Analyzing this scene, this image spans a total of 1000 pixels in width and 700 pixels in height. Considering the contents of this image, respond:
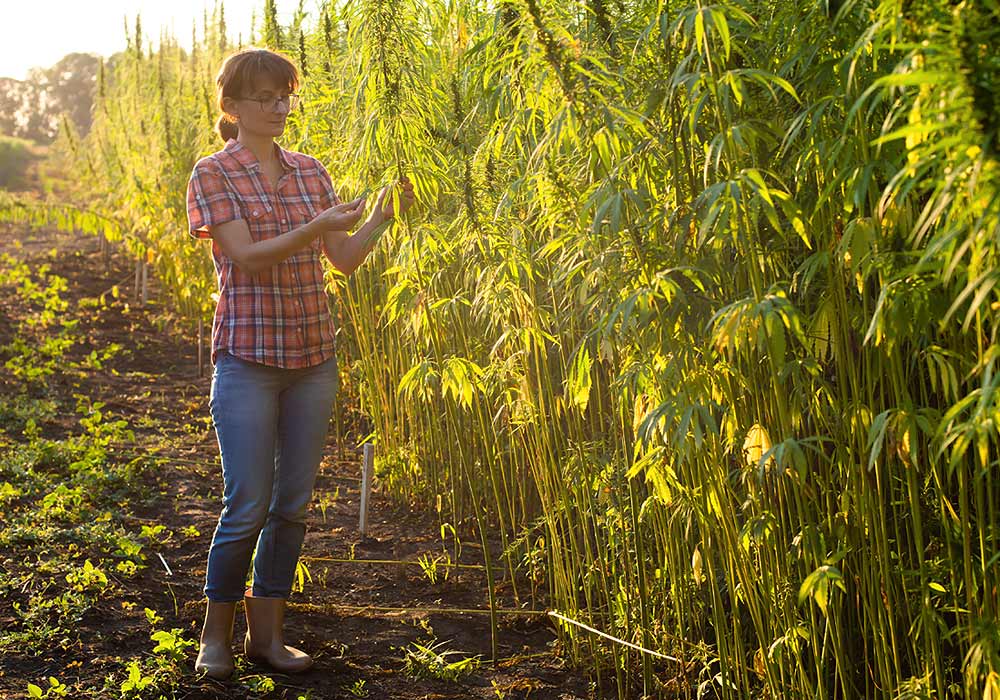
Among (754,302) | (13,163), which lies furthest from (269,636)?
(13,163)

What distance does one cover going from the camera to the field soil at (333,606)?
116 inches

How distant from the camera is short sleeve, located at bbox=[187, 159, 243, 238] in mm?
2779

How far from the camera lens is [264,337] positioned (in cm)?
282

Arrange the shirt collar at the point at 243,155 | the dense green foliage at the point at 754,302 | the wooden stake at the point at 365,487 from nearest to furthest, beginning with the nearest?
1. the dense green foliage at the point at 754,302
2. the shirt collar at the point at 243,155
3. the wooden stake at the point at 365,487

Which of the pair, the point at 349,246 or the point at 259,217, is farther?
the point at 349,246

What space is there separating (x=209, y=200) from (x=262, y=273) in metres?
0.24

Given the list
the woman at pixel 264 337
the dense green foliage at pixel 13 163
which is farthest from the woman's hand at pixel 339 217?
the dense green foliage at pixel 13 163

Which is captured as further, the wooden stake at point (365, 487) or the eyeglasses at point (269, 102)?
the wooden stake at point (365, 487)

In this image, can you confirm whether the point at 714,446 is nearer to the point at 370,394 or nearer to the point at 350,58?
the point at 350,58

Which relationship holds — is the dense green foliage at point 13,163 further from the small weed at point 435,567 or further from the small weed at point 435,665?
the small weed at point 435,665

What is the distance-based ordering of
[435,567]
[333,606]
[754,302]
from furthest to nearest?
[435,567] → [333,606] → [754,302]

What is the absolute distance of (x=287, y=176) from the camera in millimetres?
2965

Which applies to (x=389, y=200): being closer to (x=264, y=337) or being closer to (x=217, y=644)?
(x=264, y=337)

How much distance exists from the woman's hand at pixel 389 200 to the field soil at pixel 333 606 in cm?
127
